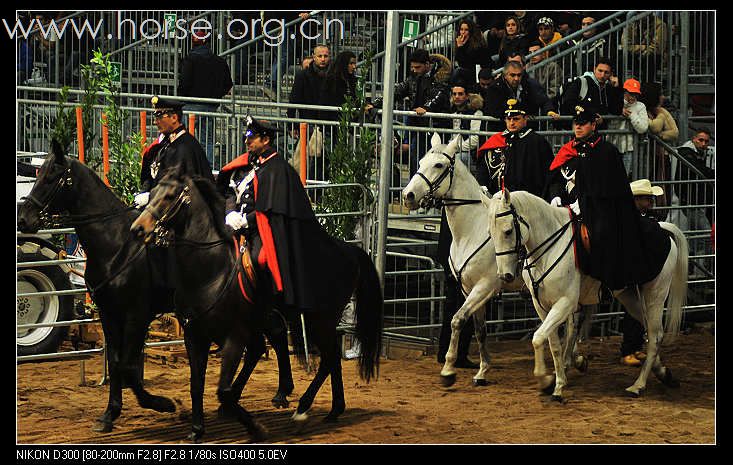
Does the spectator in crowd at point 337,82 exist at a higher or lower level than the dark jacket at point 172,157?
higher

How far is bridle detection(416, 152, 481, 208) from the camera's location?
1417 cm

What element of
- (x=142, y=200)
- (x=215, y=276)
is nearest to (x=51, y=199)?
(x=142, y=200)

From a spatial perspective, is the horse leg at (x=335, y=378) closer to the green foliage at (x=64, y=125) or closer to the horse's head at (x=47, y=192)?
the horse's head at (x=47, y=192)

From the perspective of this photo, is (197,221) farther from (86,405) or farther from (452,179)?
(452,179)

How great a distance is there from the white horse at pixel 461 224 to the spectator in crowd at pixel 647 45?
5.61m

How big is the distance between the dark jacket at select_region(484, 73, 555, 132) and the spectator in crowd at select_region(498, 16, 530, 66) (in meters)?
2.26

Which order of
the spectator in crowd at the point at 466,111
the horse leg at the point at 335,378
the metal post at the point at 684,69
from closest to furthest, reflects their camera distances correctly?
1. the horse leg at the point at 335,378
2. the spectator in crowd at the point at 466,111
3. the metal post at the point at 684,69

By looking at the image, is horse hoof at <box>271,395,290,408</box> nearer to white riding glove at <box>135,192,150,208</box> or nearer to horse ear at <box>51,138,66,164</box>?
white riding glove at <box>135,192,150,208</box>

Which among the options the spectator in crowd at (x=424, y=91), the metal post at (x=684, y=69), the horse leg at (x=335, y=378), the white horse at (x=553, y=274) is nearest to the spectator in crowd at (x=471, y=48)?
the spectator in crowd at (x=424, y=91)

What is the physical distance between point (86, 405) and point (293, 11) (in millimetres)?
9528

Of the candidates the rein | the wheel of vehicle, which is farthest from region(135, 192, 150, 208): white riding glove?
the rein

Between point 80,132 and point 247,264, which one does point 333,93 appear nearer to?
point 80,132

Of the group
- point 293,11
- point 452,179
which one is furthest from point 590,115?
point 293,11

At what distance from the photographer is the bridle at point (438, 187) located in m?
14.2
